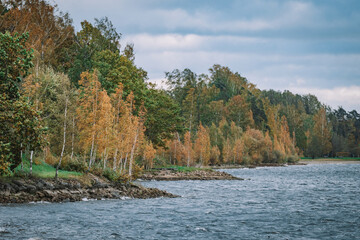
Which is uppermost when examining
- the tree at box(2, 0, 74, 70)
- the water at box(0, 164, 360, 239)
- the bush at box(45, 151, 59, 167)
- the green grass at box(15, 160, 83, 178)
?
the tree at box(2, 0, 74, 70)

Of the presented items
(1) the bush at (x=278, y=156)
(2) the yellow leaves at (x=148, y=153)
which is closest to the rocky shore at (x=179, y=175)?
(2) the yellow leaves at (x=148, y=153)

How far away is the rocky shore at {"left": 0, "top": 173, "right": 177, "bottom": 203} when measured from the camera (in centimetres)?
2653

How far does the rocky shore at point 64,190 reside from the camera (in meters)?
26.5

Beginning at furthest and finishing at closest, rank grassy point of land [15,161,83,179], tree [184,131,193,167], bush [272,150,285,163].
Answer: bush [272,150,285,163]
tree [184,131,193,167]
grassy point of land [15,161,83,179]

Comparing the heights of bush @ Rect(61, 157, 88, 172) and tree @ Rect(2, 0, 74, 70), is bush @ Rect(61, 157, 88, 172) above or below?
below

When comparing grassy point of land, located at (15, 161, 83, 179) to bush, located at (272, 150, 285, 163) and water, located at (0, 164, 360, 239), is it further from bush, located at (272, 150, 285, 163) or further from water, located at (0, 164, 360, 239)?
bush, located at (272, 150, 285, 163)

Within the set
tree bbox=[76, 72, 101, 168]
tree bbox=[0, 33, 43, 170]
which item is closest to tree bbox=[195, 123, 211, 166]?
tree bbox=[76, 72, 101, 168]

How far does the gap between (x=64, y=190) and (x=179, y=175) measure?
110 feet

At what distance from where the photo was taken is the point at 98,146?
41.7 meters

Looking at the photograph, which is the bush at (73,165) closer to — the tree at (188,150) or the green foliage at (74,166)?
the green foliage at (74,166)

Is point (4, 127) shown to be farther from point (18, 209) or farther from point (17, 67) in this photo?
point (18, 209)

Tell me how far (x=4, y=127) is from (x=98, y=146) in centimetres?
2338

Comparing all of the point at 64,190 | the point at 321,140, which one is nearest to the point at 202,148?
the point at 64,190

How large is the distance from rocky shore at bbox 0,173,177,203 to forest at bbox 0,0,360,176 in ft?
5.55
